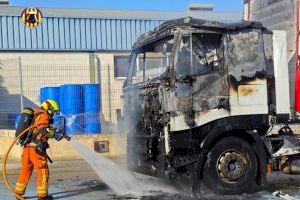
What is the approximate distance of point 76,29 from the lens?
21.7 metres

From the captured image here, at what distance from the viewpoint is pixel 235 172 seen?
8344mm

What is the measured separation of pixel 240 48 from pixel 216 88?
2.55 ft

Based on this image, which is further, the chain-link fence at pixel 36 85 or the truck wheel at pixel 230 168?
the chain-link fence at pixel 36 85

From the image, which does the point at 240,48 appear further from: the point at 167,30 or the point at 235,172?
the point at 235,172

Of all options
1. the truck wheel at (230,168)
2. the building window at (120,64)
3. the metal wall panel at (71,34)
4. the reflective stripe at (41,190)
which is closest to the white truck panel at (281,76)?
the truck wheel at (230,168)

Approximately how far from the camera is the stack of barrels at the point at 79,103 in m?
15.2

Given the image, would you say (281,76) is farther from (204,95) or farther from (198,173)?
(198,173)

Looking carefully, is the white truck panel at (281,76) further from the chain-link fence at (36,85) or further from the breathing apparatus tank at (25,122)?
the chain-link fence at (36,85)

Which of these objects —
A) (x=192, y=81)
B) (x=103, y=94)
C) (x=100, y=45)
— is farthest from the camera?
(x=100, y=45)

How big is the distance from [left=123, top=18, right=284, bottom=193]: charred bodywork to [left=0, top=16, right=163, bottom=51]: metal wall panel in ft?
42.8

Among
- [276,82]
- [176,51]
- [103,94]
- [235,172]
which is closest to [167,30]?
[176,51]

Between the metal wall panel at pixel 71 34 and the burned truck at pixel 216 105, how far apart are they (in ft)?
42.6

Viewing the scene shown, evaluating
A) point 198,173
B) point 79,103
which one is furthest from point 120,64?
point 198,173

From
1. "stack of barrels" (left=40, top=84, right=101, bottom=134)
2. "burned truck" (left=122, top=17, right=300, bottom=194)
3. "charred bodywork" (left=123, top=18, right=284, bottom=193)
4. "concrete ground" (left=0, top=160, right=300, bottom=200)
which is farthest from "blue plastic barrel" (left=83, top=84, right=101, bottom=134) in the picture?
"charred bodywork" (left=123, top=18, right=284, bottom=193)
